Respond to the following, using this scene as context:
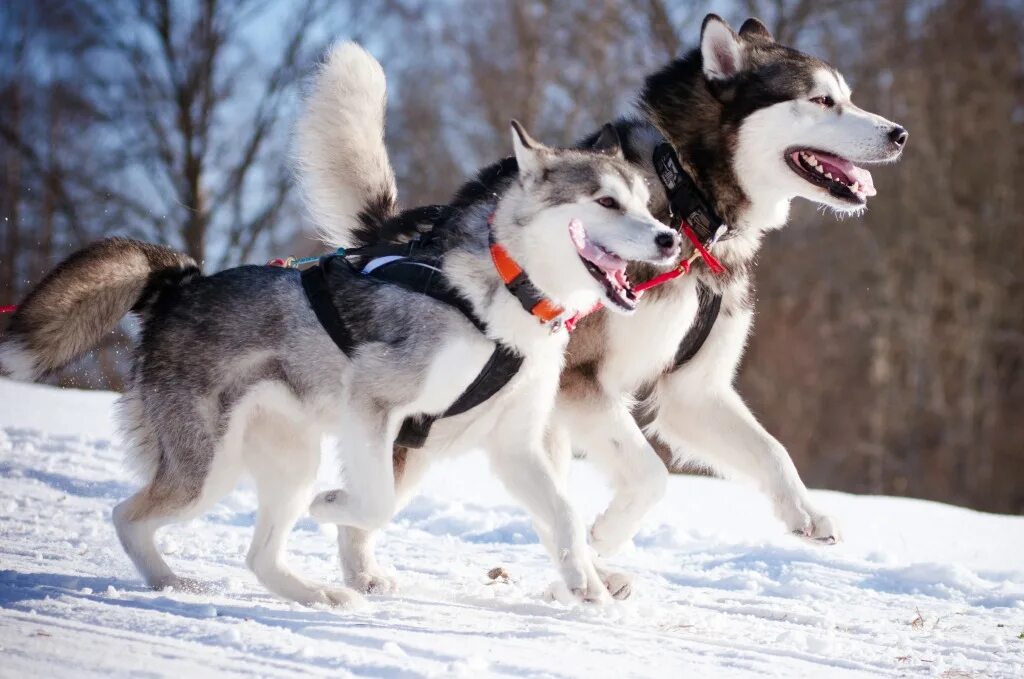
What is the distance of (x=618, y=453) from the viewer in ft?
15.5

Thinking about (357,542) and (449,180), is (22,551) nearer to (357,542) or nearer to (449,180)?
(357,542)

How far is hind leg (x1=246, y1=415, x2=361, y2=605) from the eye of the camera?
451cm

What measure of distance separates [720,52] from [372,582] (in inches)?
103

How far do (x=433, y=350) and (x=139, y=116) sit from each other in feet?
40.9

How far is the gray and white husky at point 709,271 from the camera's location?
15.2ft

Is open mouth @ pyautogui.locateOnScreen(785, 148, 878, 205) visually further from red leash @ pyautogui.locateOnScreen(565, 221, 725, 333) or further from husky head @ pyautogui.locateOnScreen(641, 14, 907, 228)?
red leash @ pyautogui.locateOnScreen(565, 221, 725, 333)

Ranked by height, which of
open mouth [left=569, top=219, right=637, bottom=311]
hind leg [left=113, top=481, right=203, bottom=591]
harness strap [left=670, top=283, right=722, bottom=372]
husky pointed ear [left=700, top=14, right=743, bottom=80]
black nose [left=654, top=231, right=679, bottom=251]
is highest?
husky pointed ear [left=700, top=14, right=743, bottom=80]

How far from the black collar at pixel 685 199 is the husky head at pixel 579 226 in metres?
0.25

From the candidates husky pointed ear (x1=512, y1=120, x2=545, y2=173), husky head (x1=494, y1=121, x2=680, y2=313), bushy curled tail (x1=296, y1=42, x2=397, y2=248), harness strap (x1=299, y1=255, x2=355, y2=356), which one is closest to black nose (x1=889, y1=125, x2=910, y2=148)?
husky head (x1=494, y1=121, x2=680, y2=313)

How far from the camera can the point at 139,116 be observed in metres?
15.4

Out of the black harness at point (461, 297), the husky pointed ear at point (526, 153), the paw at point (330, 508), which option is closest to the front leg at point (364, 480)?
the paw at point (330, 508)

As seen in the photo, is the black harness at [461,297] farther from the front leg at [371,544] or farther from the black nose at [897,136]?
the black nose at [897,136]

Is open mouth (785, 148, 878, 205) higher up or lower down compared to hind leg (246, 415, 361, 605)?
higher up

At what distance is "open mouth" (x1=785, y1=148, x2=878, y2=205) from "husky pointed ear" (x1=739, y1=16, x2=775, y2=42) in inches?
24.7
